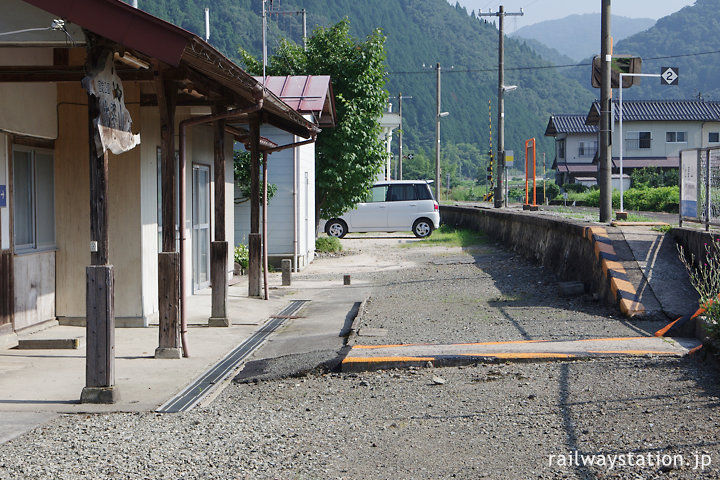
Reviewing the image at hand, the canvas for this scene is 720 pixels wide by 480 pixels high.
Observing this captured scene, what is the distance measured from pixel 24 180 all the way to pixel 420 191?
19.4m

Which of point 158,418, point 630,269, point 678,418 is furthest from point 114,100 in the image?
point 630,269

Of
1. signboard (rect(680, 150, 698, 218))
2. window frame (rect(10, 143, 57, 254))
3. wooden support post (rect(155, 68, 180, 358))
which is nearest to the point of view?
wooden support post (rect(155, 68, 180, 358))

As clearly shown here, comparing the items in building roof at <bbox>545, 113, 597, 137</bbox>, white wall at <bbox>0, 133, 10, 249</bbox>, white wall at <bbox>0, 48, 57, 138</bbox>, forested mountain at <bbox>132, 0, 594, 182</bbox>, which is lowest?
white wall at <bbox>0, 133, 10, 249</bbox>

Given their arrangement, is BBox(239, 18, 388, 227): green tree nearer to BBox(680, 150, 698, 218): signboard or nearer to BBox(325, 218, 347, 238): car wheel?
BBox(325, 218, 347, 238): car wheel

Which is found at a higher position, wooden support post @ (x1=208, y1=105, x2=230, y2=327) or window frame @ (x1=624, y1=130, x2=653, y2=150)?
window frame @ (x1=624, y1=130, x2=653, y2=150)

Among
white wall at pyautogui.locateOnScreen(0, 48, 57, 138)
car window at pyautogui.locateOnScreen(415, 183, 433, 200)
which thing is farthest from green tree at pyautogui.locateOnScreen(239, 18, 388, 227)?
white wall at pyautogui.locateOnScreen(0, 48, 57, 138)

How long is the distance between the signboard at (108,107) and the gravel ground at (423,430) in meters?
2.00

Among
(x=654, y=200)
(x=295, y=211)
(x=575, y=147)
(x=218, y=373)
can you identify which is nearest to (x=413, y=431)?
(x=218, y=373)

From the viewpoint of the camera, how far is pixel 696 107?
59000 mm

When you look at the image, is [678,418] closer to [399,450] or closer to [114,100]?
[399,450]

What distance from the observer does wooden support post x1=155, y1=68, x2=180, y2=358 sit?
7.40 metres

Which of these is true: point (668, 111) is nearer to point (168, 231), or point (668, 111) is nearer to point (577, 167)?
point (577, 167)

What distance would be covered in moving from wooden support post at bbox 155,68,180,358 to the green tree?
44.8 ft

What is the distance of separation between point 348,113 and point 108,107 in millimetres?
15272
